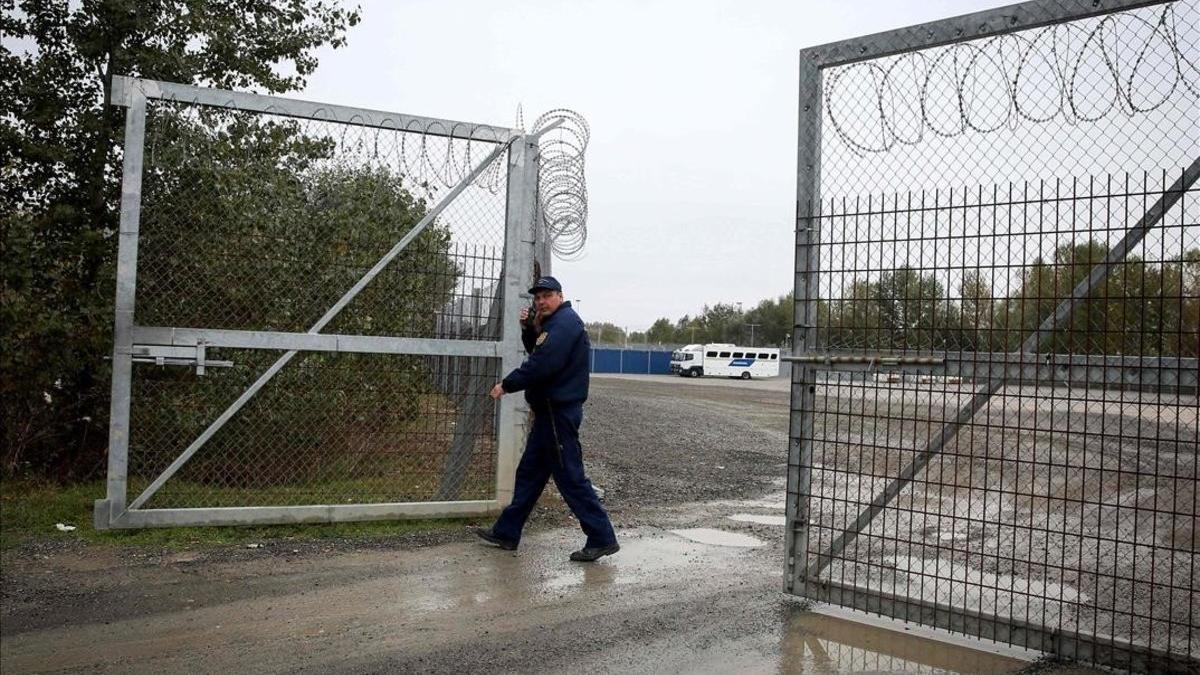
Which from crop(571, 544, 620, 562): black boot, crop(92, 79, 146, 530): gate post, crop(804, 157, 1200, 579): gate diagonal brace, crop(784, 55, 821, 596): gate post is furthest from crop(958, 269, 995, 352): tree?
crop(92, 79, 146, 530): gate post

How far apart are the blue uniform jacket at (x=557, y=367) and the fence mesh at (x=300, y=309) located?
105 centimetres

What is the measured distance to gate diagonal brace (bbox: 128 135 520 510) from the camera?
6.28 meters

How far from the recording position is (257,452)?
7.03 meters

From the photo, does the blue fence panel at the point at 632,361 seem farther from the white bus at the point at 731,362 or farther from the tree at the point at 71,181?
the tree at the point at 71,181

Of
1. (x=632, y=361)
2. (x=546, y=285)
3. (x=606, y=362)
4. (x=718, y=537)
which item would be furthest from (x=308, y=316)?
(x=632, y=361)

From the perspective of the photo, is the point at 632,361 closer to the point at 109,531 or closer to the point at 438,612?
the point at 109,531

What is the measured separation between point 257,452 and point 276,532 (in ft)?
2.52

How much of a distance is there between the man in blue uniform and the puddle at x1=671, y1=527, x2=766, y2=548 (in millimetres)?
959

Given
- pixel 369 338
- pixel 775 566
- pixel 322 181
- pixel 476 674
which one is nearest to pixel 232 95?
pixel 322 181

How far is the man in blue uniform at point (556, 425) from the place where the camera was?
618 centimetres

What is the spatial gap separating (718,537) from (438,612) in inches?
112

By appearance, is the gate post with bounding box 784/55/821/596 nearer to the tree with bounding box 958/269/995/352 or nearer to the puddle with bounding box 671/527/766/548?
the tree with bounding box 958/269/995/352

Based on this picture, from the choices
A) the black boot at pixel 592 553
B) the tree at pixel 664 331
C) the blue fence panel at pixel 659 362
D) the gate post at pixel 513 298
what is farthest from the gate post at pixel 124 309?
the tree at pixel 664 331

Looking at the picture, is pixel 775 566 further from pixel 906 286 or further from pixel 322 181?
pixel 322 181
